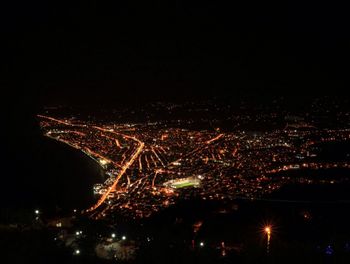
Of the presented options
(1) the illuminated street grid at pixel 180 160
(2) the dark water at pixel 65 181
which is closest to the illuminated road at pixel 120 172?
(1) the illuminated street grid at pixel 180 160

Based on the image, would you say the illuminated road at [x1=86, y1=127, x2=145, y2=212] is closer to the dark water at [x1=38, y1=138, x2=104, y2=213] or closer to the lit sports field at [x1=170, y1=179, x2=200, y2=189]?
the dark water at [x1=38, y1=138, x2=104, y2=213]

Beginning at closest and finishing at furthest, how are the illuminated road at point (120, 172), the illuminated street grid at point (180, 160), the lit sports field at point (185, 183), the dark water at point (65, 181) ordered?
the dark water at point (65, 181)
the illuminated road at point (120, 172)
the illuminated street grid at point (180, 160)
the lit sports field at point (185, 183)

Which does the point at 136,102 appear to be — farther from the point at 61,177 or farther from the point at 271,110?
the point at 61,177

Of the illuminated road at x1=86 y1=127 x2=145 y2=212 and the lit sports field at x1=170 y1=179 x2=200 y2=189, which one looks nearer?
the illuminated road at x1=86 y1=127 x2=145 y2=212

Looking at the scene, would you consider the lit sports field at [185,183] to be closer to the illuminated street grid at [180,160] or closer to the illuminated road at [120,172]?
the illuminated street grid at [180,160]

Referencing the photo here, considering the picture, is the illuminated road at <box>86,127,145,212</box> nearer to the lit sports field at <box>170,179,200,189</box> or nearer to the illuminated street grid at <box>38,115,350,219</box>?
the illuminated street grid at <box>38,115,350,219</box>

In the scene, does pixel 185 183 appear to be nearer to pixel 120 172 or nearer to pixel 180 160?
pixel 120 172

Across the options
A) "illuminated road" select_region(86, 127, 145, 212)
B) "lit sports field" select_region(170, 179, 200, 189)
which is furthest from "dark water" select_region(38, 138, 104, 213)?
"lit sports field" select_region(170, 179, 200, 189)

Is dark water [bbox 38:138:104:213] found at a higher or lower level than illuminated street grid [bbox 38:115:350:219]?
lower

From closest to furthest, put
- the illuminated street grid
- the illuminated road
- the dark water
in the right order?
the dark water, the illuminated road, the illuminated street grid

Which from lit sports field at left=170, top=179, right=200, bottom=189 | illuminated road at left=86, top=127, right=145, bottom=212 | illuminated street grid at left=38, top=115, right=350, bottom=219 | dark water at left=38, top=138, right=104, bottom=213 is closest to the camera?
dark water at left=38, top=138, right=104, bottom=213
